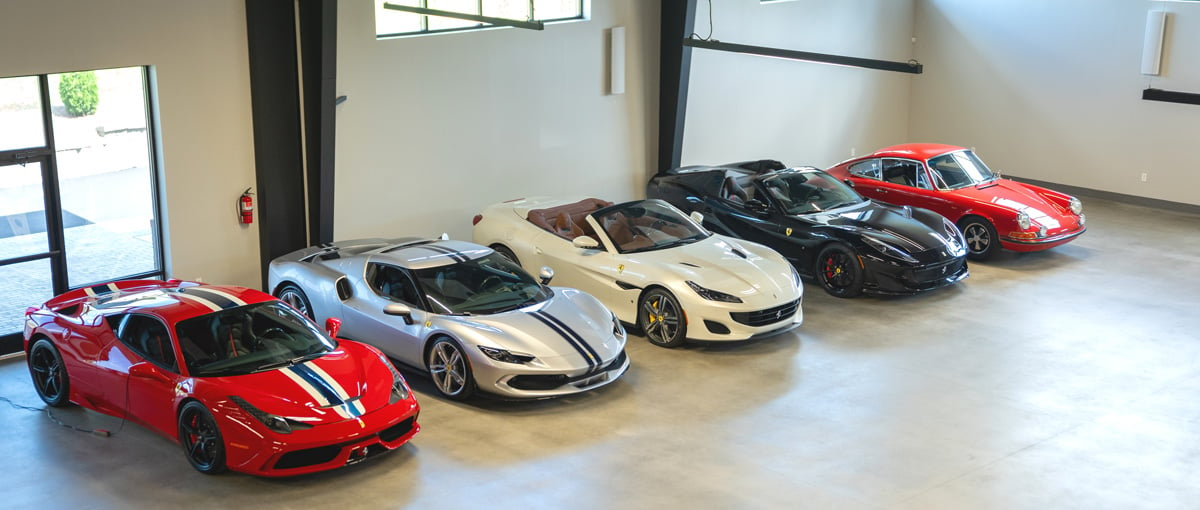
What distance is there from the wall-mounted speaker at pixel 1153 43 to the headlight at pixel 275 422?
43.9 feet

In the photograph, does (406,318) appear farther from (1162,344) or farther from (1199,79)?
(1199,79)

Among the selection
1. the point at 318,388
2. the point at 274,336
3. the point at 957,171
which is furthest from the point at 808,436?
the point at 957,171

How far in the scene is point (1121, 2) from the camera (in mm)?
15766

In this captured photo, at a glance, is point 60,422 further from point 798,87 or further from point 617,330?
point 798,87

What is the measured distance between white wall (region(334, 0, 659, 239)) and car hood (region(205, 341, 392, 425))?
4.39 meters

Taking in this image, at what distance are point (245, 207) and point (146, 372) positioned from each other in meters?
3.73

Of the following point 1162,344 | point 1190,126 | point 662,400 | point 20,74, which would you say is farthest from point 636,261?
point 1190,126

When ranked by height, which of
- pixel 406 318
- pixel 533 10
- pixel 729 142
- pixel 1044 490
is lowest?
pixel 1044 490

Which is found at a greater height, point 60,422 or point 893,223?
point 893,223

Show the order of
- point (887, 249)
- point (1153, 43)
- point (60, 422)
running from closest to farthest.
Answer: point (60, 422), point (887, 249), point (1153, 43)

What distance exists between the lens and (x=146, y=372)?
766 centimetres

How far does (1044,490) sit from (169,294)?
6.50m

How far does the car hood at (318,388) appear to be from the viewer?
723 cm

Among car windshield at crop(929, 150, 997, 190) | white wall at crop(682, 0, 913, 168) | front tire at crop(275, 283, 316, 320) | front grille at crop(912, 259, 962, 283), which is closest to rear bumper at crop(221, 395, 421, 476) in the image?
front tire at crop(275, 283, 316, 320)
